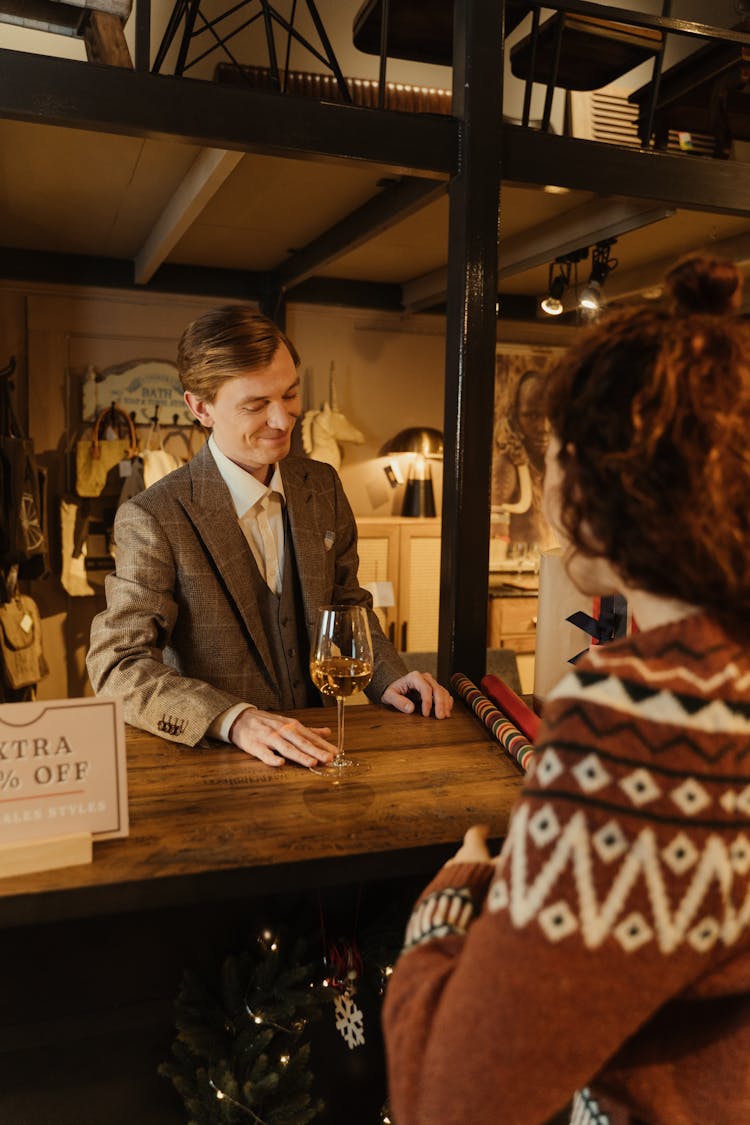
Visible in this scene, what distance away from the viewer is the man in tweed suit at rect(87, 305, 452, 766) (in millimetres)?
1771

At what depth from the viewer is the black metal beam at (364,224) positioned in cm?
303

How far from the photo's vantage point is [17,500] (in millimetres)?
4027

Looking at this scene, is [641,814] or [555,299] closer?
[641,814]

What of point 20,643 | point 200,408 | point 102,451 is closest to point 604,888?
point 200,408

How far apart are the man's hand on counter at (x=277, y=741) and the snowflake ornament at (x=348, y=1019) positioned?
0.44 metres

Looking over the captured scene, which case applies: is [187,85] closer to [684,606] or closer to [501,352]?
[684,606]

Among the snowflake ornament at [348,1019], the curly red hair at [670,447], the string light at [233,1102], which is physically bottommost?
the string light at [233,1102]

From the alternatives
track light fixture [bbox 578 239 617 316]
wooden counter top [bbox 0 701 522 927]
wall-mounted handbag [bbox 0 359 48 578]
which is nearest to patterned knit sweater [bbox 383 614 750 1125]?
wooden counter top [bbox 0 701 522 927]

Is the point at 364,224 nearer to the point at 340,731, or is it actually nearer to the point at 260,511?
the point at 260,511

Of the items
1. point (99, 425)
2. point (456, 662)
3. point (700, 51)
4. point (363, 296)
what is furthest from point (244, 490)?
point (363, 296)

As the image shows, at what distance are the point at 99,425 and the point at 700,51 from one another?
11.1 ft

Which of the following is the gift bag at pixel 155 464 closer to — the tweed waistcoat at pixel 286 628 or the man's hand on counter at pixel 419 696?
the tweed waistcoat at pixel 286 628

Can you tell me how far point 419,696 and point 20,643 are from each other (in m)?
3.03

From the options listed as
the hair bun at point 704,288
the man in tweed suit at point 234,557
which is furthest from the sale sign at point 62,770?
the hair bun at point 704,288
